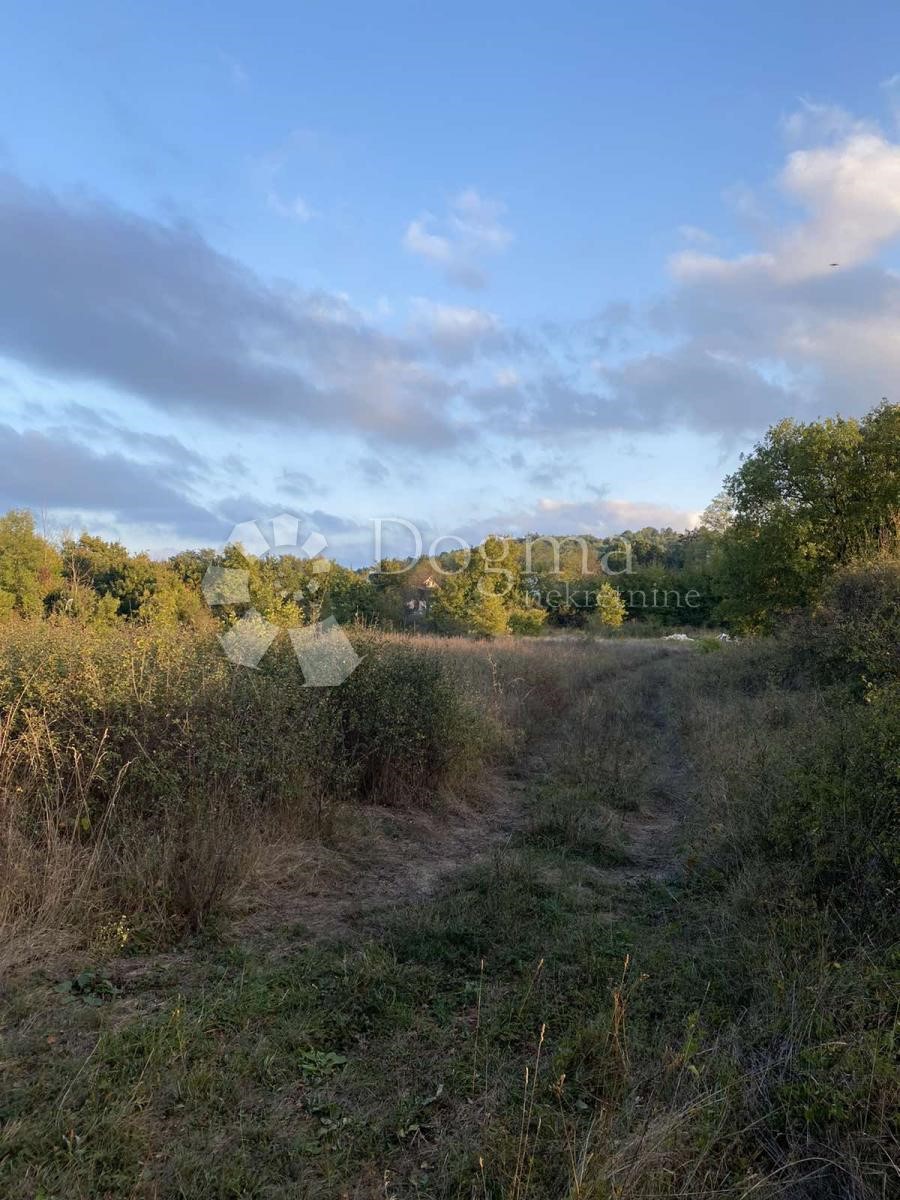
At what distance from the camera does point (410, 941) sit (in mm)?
3766

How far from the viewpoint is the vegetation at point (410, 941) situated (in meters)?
2.16

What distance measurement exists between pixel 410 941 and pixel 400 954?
0.40 ft

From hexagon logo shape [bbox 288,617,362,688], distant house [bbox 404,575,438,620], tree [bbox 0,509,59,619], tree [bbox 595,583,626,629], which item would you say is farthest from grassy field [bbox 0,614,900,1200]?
tree [bbox 595,583,626,629]

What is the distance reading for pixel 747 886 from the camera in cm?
398

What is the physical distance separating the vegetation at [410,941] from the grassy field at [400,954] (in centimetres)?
2

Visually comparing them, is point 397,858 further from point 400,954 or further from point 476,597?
point 476,597

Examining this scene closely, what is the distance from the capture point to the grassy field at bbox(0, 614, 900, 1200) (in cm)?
215

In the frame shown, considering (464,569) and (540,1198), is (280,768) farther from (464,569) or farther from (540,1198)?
(464,569)

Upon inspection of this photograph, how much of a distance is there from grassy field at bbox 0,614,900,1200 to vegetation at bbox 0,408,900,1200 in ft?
0.06

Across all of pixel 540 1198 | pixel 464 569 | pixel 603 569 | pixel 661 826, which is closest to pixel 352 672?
pixel 661 826

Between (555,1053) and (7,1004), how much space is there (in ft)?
7.66

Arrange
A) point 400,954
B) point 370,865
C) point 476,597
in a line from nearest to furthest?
point 400,954, point 370,865, point 476,597

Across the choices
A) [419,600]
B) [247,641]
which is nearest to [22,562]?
[419,600]

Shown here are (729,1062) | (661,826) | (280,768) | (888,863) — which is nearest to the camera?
(729,1062)
